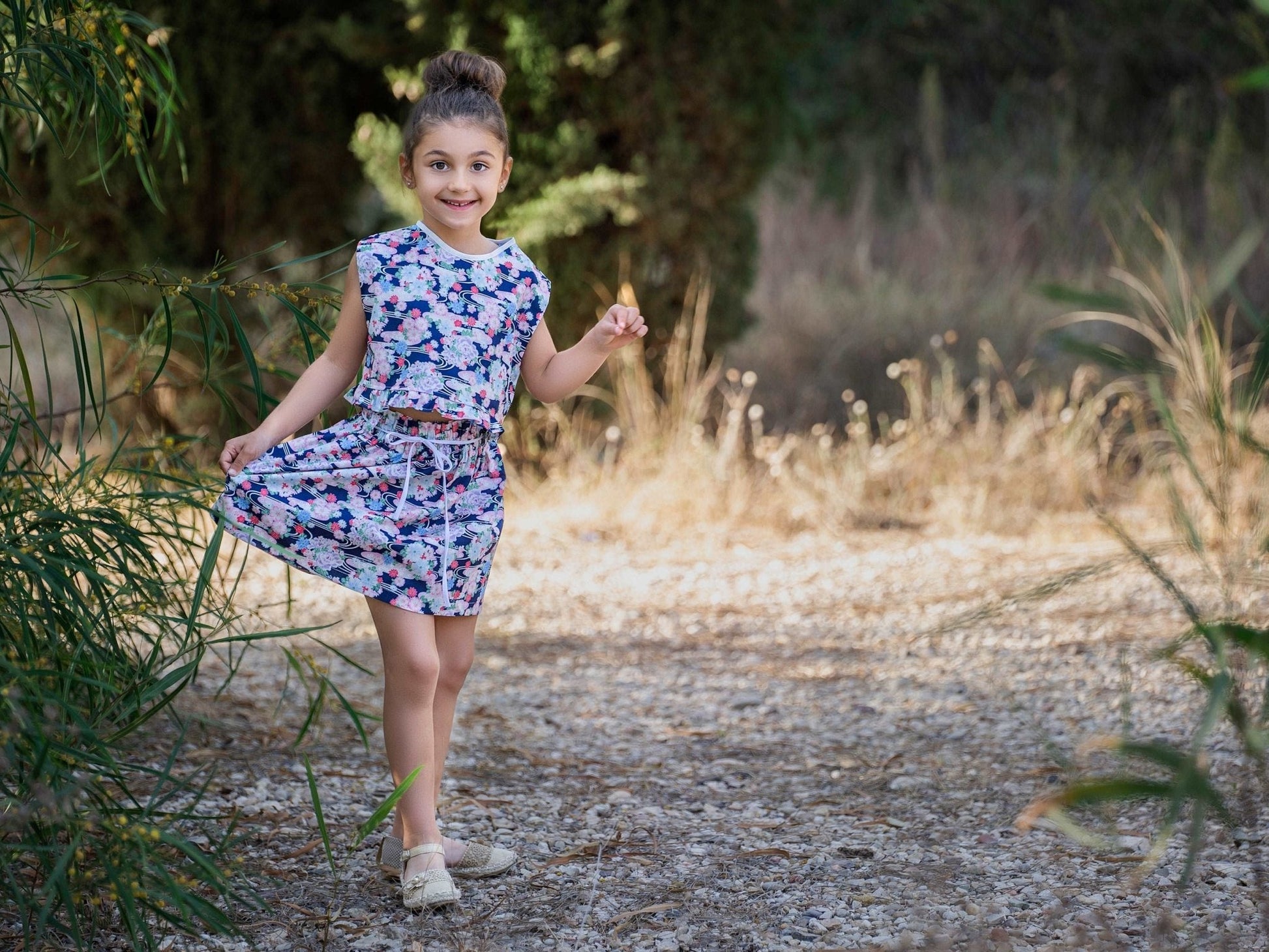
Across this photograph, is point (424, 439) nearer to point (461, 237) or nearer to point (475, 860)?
point (461, 237)

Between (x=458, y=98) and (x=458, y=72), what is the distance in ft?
0.20

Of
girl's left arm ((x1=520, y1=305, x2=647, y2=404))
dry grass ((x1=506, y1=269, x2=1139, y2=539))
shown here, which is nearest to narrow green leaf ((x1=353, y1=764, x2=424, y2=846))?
girl's left arm ((x1=520, y1=305, x2=647, y2=404))

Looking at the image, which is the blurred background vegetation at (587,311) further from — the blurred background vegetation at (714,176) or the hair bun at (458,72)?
the hair bun at (458,72)

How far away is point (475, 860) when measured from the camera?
2.17 metres

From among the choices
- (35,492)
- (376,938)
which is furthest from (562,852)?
(35,492)

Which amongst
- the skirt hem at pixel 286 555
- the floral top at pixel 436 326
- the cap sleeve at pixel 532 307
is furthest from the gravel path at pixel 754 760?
the cap sleeve at pixel 532 307

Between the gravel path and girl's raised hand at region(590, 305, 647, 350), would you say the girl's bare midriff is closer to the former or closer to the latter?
girl's raised hand at region(590, 305, 647, 350)

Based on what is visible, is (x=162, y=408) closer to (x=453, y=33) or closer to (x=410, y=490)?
(x=453, y=33)

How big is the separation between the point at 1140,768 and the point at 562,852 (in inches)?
43.9

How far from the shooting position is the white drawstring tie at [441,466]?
2.04 m

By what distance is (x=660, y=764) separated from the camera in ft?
9.28

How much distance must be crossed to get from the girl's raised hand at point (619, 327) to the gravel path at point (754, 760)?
2.81 feet

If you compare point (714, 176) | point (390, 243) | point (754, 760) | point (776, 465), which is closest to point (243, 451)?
point (390, 243)

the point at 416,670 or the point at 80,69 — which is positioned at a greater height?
the point at 80,69
